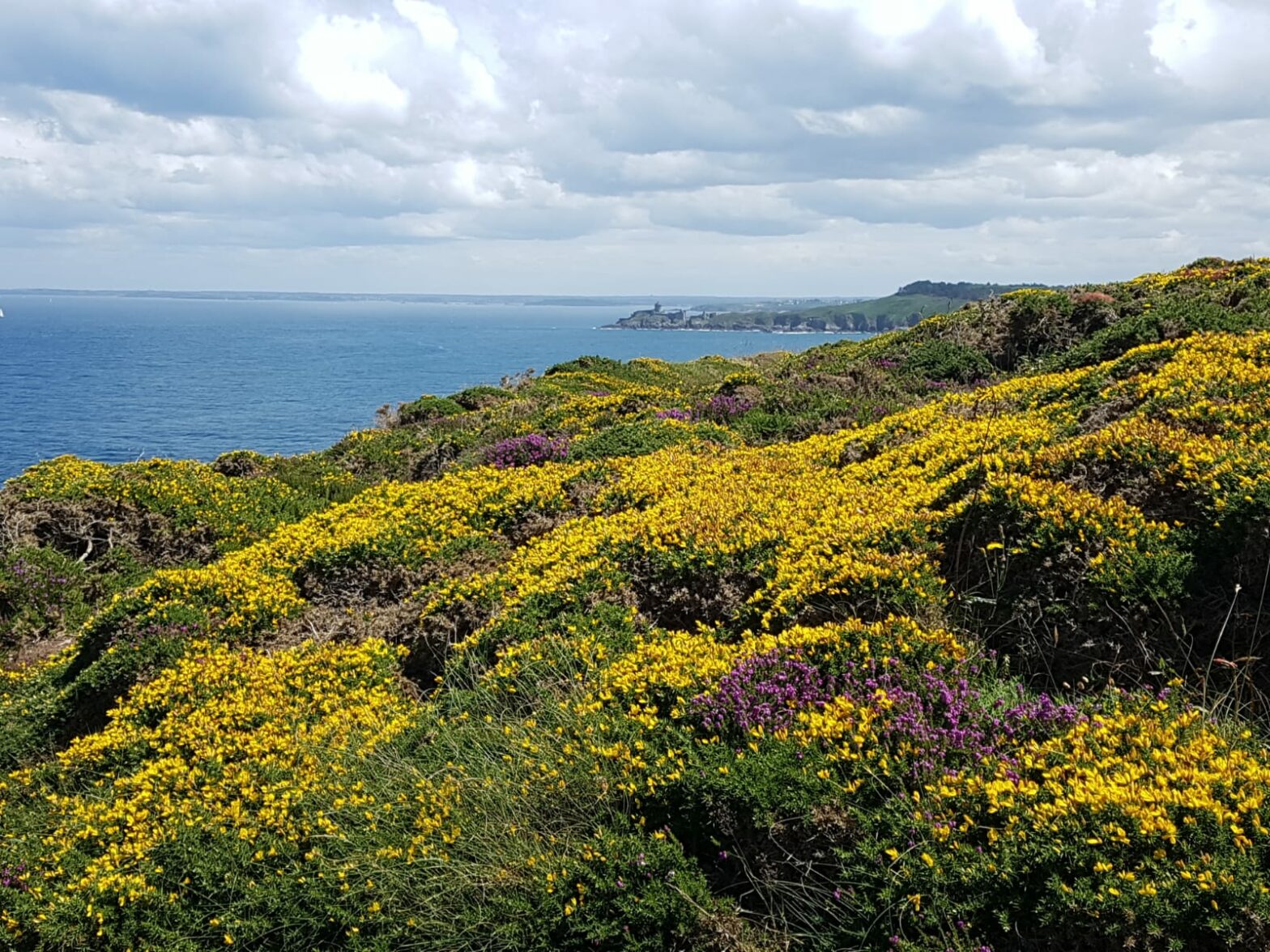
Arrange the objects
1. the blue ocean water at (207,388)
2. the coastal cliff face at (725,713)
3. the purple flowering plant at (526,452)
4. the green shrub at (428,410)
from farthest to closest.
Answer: the blue ocean water at (207,388) < the green shrub at (428,410) < the purple flowering plant at (526,452) < the coastal cliff face at (725,713)

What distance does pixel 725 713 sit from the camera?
5543mm

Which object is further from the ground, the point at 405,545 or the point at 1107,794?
the point at 1107,794

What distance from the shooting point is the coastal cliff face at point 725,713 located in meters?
4.16

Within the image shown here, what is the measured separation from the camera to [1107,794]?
394 cm

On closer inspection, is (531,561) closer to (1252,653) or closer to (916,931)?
(916,931)

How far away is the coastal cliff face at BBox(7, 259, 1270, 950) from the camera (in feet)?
13.6

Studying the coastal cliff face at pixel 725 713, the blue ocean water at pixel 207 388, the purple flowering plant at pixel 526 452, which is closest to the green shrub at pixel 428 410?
the purple flowering plant at pixel 526 452

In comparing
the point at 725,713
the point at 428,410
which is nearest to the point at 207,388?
the point at 428,410

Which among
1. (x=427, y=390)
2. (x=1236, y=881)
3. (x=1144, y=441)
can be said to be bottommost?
(x=427, y=390)

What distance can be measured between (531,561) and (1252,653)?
6755 millimetres

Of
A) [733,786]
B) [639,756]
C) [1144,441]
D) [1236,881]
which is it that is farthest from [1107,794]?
[1144,441]

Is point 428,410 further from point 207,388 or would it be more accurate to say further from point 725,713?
point 207,388

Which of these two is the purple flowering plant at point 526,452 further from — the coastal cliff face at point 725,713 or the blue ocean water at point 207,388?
the blue ocean water at point 207,388

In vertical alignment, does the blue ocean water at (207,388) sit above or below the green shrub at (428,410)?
below
